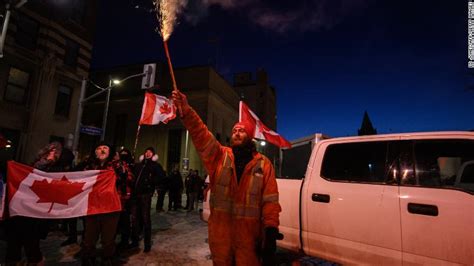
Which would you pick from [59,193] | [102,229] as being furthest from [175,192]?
[102,229]

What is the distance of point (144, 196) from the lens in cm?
602

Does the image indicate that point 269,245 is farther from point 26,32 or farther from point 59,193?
point 26,32

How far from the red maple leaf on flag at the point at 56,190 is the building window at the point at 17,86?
50.2ft

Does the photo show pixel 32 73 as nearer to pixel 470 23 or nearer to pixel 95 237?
pixel 95 237

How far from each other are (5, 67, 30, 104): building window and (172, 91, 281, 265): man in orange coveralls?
18310mm

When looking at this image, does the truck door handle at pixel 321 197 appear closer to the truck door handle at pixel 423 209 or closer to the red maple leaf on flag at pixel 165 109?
the truck door handle at pixel 423 209

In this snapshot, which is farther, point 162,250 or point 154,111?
point 154,111

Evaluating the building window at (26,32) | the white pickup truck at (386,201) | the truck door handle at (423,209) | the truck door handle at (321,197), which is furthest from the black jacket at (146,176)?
the building window at (26,32)

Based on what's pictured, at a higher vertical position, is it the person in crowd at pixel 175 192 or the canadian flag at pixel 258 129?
the canadian flag at pixel 258 129

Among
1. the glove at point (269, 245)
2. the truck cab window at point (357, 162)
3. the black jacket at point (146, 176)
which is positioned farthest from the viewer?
the black jacket at point (146, 176)

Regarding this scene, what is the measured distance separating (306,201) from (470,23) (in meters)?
14.7

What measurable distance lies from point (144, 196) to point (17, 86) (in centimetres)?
1570

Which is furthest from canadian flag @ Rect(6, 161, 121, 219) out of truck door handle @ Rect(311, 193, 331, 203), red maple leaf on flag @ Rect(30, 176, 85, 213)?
truck door handle @ Rect(311, 193, 331, 203)

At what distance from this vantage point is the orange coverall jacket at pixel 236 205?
265 cm
